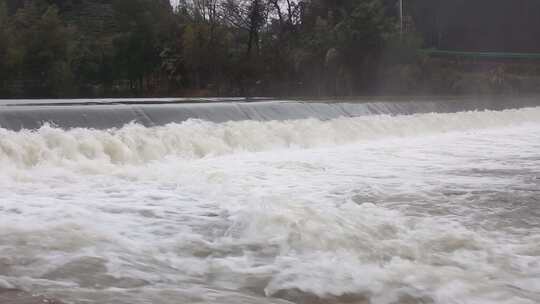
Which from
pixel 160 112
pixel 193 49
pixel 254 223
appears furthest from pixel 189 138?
pixel 193 49

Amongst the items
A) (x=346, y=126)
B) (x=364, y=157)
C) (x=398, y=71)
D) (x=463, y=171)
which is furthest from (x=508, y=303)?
(x=398, y=71)

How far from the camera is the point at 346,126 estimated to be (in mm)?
12367

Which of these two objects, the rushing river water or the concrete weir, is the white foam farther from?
the concrete weir

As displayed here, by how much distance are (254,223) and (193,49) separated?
25478 millimetres

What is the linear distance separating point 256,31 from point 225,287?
96.3 ft

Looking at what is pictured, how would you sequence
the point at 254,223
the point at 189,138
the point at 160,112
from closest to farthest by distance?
1. the point at 254,223
2. the point at 189,138
3. the point at 160,112

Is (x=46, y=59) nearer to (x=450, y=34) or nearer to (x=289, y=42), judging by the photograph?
(x=289, y=42)

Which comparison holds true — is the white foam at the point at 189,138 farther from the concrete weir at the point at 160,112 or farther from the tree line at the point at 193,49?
the tree line at the point at 193,49

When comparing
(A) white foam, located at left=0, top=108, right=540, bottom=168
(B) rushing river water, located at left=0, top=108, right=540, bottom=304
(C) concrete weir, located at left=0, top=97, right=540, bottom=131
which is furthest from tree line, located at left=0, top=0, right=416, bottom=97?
(B) rushing river water, located at left=0, top=108, right=540, bottom=304

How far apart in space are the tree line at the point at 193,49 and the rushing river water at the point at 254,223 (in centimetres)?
1892

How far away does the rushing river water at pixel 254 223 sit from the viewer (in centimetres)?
306

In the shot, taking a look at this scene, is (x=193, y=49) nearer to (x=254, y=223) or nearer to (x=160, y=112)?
(x=160, y=112)

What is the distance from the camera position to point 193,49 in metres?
29.1

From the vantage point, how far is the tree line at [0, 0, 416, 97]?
2653 cm
